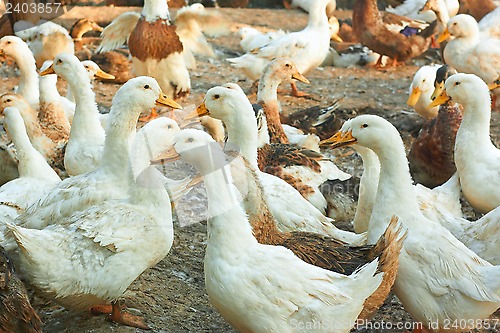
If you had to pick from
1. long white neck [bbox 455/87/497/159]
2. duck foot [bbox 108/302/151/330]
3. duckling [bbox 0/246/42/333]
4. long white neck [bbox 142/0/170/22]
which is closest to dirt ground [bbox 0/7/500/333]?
duck foot [bbox 108/302/151/330]

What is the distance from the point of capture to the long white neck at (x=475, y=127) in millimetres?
5493

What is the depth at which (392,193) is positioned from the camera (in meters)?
4.20

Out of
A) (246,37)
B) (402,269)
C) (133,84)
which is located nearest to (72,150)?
(133,84)

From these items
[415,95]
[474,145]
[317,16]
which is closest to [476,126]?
[474,145]

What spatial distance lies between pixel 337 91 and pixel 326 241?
5.30 m

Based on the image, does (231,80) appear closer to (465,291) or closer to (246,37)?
(246,37)

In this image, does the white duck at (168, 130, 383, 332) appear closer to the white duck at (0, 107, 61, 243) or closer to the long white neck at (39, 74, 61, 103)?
the white duck at (0, 107, 61, 243)

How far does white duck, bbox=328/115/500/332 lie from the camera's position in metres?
3.91

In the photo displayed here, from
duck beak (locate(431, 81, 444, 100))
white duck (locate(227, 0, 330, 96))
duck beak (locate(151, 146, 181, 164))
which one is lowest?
white duck (locate(227, 0, 330, 96))

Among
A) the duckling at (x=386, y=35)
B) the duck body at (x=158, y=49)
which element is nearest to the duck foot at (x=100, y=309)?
the duck body at (x=158, y=49)

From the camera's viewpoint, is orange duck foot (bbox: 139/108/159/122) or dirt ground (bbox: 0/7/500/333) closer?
dirt ground (bbox: 0/7/500/333)

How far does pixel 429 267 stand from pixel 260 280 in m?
0.98

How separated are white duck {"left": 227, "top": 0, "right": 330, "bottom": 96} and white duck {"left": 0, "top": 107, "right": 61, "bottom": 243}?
12.0 ft

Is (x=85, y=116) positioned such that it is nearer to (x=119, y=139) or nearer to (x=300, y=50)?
(x=119, y=139)
